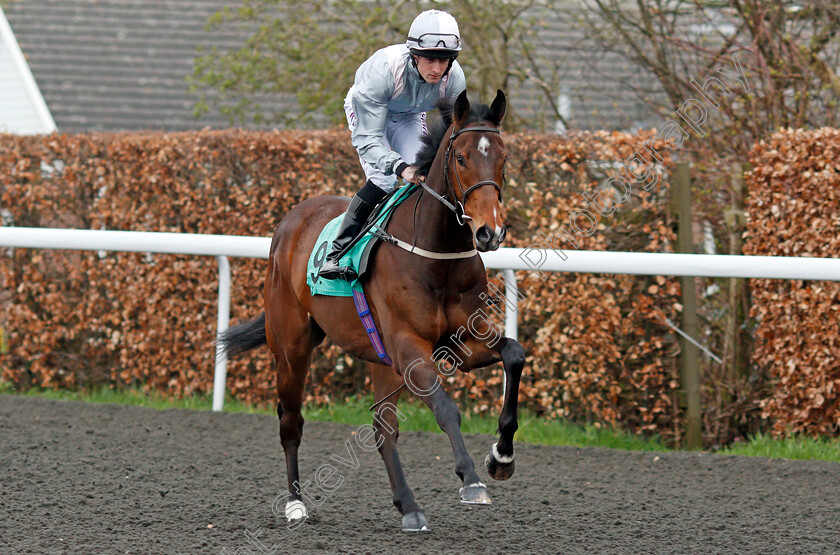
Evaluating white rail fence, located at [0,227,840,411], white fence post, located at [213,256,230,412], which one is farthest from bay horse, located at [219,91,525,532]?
white fence post, located at [213,256,230,412]

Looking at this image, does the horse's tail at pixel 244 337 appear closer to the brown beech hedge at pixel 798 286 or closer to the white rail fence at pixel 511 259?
the white rail fence at pixel 511 259

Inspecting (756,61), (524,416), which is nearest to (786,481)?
(524,416)

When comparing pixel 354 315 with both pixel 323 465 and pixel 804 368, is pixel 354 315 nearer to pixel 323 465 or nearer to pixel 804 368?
pixel 323 465

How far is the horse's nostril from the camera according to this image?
349 centimetres

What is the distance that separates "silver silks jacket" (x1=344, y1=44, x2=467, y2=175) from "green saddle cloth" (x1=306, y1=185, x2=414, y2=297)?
7.7 inches

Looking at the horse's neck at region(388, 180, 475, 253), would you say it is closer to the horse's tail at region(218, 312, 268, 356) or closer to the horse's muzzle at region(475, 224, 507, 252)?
the horse's muzzle at region(475, 224, 507, 252)

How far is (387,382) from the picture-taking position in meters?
4.86

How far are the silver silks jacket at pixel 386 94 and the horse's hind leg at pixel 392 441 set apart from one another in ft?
3.72

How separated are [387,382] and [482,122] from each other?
1.60 m

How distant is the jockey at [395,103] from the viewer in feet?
13.4

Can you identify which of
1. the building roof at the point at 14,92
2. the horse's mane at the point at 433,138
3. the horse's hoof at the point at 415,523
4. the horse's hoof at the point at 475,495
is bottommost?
the horse's hoof at the point at 415,523

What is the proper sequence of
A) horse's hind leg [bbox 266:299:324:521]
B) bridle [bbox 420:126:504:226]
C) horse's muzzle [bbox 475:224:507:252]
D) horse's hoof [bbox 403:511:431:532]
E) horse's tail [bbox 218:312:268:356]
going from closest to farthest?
horse's muzzle [bbox 475:224:507:252]
bridle [bbox 420:126:504:226]
horse's hoof [bbox 403:511:431:532]
horse's hind leg [bbox 266:299:324:521]
horse's tail [bbox 218:312:268:356]

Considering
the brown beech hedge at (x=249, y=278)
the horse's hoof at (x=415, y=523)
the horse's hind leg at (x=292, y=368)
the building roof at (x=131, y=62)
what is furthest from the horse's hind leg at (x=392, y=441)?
the building roof at (x=131, y=62)

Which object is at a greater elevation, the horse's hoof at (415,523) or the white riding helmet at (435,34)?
the white riding helmet at (435,34)
